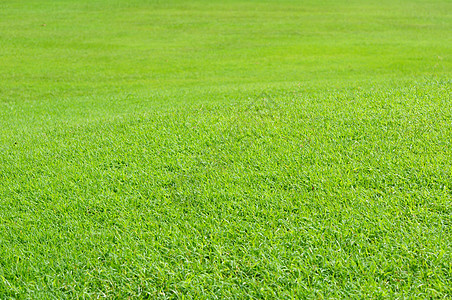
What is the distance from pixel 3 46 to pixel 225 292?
52.3ft

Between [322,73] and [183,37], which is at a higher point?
[183,37]

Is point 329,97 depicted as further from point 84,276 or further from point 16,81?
point 16,81

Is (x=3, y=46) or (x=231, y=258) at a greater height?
→ (x=3, y=46)

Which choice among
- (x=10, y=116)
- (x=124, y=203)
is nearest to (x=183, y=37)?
(x=10, y=116)

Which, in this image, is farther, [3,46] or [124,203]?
[3,46]

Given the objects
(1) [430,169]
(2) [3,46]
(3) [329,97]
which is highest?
(2) [3,46]

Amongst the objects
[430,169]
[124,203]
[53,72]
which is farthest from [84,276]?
[53,72]

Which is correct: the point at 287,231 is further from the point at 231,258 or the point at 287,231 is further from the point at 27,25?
the point at 27,25

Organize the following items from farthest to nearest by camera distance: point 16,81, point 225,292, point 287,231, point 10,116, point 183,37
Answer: point 183,37 → point 16,81 → point 10,116 → point 287,231 → point 225,292

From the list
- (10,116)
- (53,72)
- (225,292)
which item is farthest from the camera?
(53,72)

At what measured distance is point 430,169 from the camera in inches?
122

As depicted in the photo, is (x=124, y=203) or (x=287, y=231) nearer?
(x=287, y=231)

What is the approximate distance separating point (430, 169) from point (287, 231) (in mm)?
1323

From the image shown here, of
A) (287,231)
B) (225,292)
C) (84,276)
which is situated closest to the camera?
(225,292)
